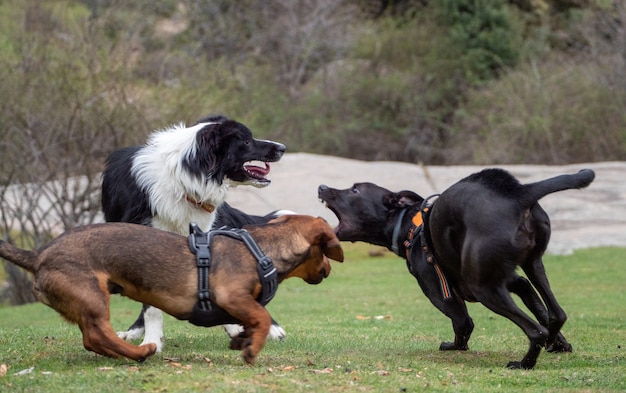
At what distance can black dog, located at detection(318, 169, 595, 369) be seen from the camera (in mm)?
6883

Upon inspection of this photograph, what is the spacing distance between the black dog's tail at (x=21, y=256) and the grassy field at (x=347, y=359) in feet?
2.34

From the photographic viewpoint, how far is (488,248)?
685cm

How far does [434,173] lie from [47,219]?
1076 cm

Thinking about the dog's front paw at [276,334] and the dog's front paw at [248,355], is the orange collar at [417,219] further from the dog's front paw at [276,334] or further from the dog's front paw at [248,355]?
the dog's front paw at [248,355]

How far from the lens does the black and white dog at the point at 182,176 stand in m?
8.40

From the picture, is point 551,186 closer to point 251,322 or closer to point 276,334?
point 251,322

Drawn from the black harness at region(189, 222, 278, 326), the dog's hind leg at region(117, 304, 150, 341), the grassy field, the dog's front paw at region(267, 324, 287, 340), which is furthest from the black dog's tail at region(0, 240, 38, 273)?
the dog's front paw at region(267, 324, 287, 340)

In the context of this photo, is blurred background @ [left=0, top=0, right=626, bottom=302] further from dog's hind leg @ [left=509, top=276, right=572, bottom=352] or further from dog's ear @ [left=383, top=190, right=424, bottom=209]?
dog's hind leg @ [left=509, top=276, right=572, bottom=352]

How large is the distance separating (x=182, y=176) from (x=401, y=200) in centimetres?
211

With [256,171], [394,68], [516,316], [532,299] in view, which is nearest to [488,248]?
[516,316]

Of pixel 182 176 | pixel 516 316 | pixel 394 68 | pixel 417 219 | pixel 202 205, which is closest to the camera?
pixel 516 316

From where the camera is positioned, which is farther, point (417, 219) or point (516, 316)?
point (417, 219)

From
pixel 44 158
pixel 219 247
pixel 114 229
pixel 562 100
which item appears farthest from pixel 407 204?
pixel 562 100

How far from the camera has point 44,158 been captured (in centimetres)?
1894
